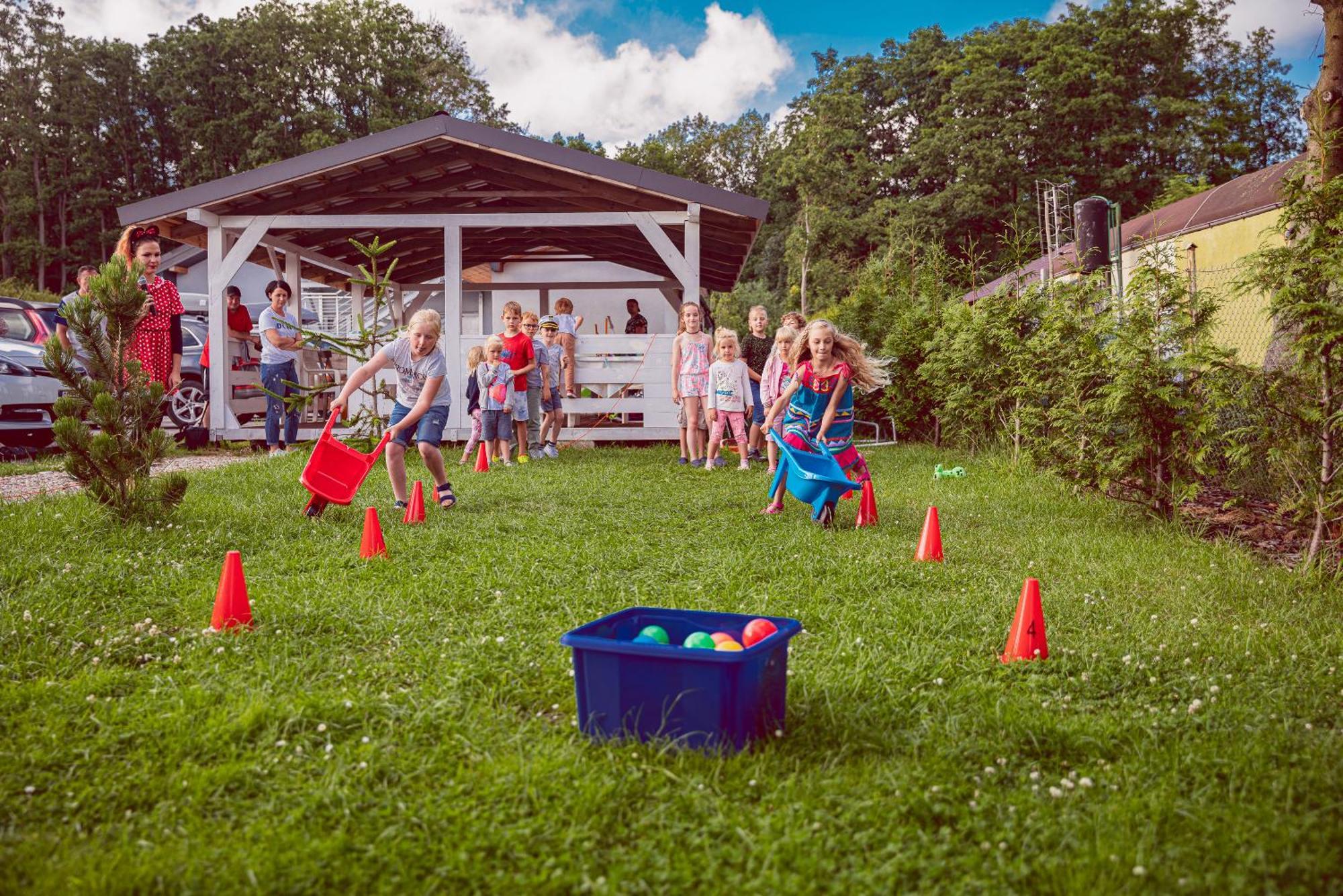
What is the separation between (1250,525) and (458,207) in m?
11.8

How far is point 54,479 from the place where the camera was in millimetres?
9609

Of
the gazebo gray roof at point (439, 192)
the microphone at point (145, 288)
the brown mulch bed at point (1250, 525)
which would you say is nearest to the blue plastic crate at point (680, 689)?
the brown mulch bed at point (1250, 525)

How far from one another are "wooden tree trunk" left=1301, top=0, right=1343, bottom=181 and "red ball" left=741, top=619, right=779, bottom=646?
16.7ft

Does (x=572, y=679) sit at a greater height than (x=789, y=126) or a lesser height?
lesser

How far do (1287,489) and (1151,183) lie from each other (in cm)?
4449

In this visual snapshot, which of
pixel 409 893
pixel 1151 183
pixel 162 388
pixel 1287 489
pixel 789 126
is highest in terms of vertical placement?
pixel 789 126

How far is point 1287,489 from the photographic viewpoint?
5.84 meters

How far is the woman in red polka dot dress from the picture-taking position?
7742 millimetres

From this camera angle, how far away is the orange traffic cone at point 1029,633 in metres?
3.85

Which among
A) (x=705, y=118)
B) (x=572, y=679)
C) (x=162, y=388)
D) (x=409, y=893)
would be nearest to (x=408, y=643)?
(x=572, y=679)

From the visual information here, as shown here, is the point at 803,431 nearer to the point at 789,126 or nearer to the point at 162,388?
the point at 162,388

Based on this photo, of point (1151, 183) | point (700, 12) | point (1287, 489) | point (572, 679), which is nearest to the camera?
point (572, 679)

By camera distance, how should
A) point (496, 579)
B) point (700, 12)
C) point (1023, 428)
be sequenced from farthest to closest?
point (700, 12), point (1023, 428), point (496, 579)

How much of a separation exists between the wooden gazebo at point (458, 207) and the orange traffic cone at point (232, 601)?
938cm
